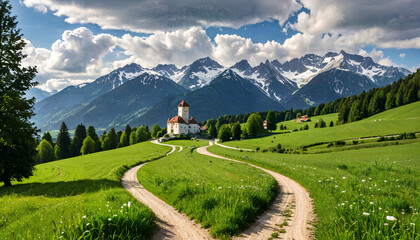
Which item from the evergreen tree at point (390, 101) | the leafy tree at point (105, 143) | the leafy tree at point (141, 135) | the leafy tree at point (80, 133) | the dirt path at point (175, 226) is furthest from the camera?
the leafy tree at point (141, 135)

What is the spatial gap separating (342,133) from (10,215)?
260 feet

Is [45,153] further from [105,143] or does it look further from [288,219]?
[288,219]

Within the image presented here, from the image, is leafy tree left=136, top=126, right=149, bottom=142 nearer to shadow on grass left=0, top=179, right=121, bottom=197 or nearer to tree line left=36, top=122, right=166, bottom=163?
tree line left=36, top=122, right=166, bottom=163

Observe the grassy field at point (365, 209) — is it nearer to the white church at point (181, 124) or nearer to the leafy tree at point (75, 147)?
the leafy tree at point (75, 147)

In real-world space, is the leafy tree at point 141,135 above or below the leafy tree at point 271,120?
below

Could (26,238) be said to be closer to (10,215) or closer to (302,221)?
(10,215)

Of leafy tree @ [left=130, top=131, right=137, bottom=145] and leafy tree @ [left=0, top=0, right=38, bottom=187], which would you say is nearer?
leafy tree @ [left=0, top=0, right=38, bottom=187]

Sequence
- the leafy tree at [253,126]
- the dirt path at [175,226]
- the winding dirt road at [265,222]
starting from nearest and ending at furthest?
the winding dirt road at [265,222]
the dirt path at [175,226]
the leafy tree at [253,126]

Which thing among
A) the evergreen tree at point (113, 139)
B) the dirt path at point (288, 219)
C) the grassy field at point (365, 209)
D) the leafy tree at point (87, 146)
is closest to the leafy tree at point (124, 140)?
the evergreen tree at point (113, 139)

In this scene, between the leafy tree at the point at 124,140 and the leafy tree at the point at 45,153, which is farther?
the leafy tree at the point at 124,140

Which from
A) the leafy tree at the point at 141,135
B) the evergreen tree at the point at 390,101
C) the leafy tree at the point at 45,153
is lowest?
the leafy tree at the point at 45,153

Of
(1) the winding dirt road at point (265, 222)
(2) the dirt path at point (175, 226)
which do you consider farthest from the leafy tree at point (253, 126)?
(2) the dirt path at point (175, 226)

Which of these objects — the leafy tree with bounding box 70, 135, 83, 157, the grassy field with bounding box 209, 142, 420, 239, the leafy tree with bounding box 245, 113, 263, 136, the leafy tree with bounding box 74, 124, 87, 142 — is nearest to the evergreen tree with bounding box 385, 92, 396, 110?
the leafy tree with bounding box 245, 113, 263, 136

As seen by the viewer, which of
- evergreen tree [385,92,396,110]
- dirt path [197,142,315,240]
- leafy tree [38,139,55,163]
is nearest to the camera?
dirt path [197,142,315,240]
